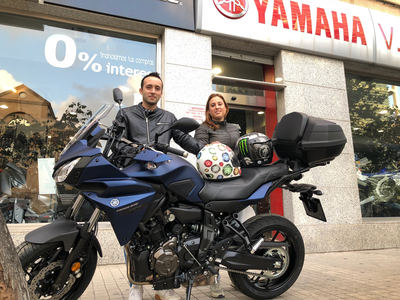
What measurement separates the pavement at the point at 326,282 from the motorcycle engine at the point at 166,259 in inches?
35.9

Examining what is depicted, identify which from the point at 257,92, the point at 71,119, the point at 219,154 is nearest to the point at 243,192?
the point at 219,154

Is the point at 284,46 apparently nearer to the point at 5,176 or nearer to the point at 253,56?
the point at 253,56

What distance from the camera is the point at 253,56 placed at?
19.8ft

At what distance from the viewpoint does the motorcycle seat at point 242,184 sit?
2295 mm

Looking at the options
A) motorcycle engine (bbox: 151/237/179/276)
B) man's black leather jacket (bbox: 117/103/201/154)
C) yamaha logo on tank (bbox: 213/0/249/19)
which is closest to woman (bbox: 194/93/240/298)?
man's black leather jacket (bbox: 117/103/201/154)

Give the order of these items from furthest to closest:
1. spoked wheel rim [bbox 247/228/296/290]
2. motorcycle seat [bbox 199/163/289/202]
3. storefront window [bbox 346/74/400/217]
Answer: storefront window [bbox 346/74/400/217] → spoked wheel rim [bbox 247/228/296/290] → motorcycle seat [bbox 199/163/289/202]

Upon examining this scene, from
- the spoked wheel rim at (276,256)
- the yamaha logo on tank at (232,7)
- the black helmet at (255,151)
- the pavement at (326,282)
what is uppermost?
the yamaha logo on tank at (232,7)

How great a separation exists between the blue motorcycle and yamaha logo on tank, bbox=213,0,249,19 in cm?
342

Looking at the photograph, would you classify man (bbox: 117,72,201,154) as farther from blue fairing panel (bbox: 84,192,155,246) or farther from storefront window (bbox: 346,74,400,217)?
storefront window (bbox: 346,74,400,217)

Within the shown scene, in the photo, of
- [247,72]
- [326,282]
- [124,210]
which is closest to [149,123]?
[124,210]

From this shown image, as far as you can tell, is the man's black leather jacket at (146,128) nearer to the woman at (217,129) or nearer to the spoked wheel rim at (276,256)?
the woman at (217,129)

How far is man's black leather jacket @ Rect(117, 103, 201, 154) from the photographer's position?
8.85 ft

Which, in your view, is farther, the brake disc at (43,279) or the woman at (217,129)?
the woman at (217,129)

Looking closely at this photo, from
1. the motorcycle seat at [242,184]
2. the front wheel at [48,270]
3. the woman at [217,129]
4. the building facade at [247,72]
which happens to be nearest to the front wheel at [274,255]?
the motorcycle seat at [242,184]
